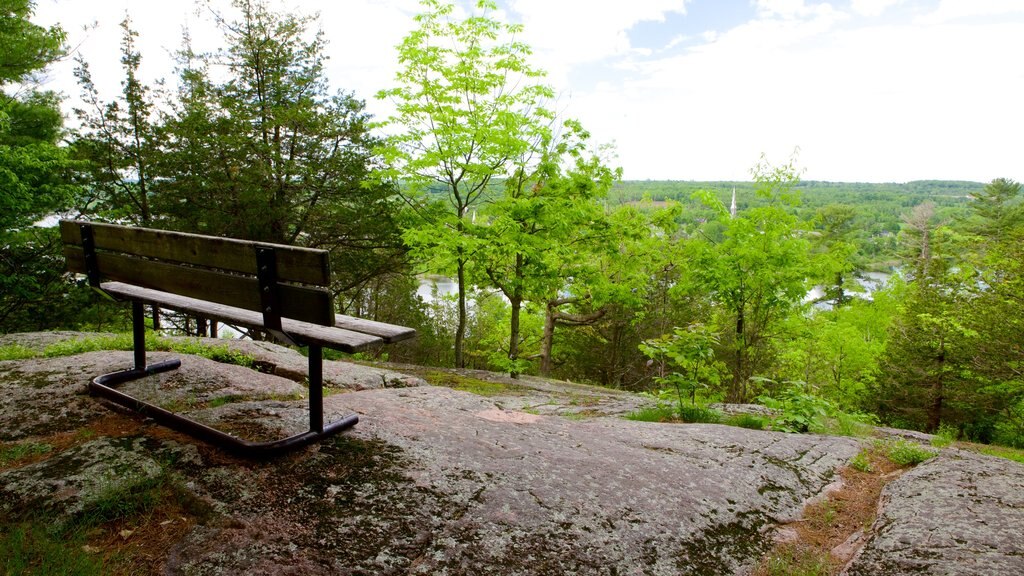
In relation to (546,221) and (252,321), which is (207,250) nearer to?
(252,321)

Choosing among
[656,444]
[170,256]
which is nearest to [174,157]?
[170,256]

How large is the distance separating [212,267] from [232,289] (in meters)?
0.25

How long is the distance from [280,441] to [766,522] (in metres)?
2.82

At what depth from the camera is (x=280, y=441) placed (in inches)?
113

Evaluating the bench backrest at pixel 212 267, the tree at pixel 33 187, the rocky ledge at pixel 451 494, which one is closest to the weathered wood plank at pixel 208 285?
the bench backrest at pixel 212 267

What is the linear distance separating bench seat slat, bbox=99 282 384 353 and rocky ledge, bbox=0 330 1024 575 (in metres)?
0.67

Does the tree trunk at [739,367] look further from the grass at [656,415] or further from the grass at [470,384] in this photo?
the grass at [656,415]

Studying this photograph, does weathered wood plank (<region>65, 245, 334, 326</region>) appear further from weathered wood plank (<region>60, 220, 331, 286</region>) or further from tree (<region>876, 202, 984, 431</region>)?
tree (<region>876, 202, 984, 431</region>)

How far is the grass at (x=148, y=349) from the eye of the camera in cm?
507

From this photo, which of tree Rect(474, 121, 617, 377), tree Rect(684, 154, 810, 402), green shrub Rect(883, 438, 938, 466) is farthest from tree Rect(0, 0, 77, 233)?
tree Rect(684, 154, 810, 402)

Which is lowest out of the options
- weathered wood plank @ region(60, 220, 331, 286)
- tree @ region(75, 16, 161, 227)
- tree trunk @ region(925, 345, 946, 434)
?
tree trunk @ region(925, 345, 946, 434)

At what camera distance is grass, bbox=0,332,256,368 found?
5074mm

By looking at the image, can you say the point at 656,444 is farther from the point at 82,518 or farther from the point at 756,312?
the point at 756,312

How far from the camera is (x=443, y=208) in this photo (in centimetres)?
1103
